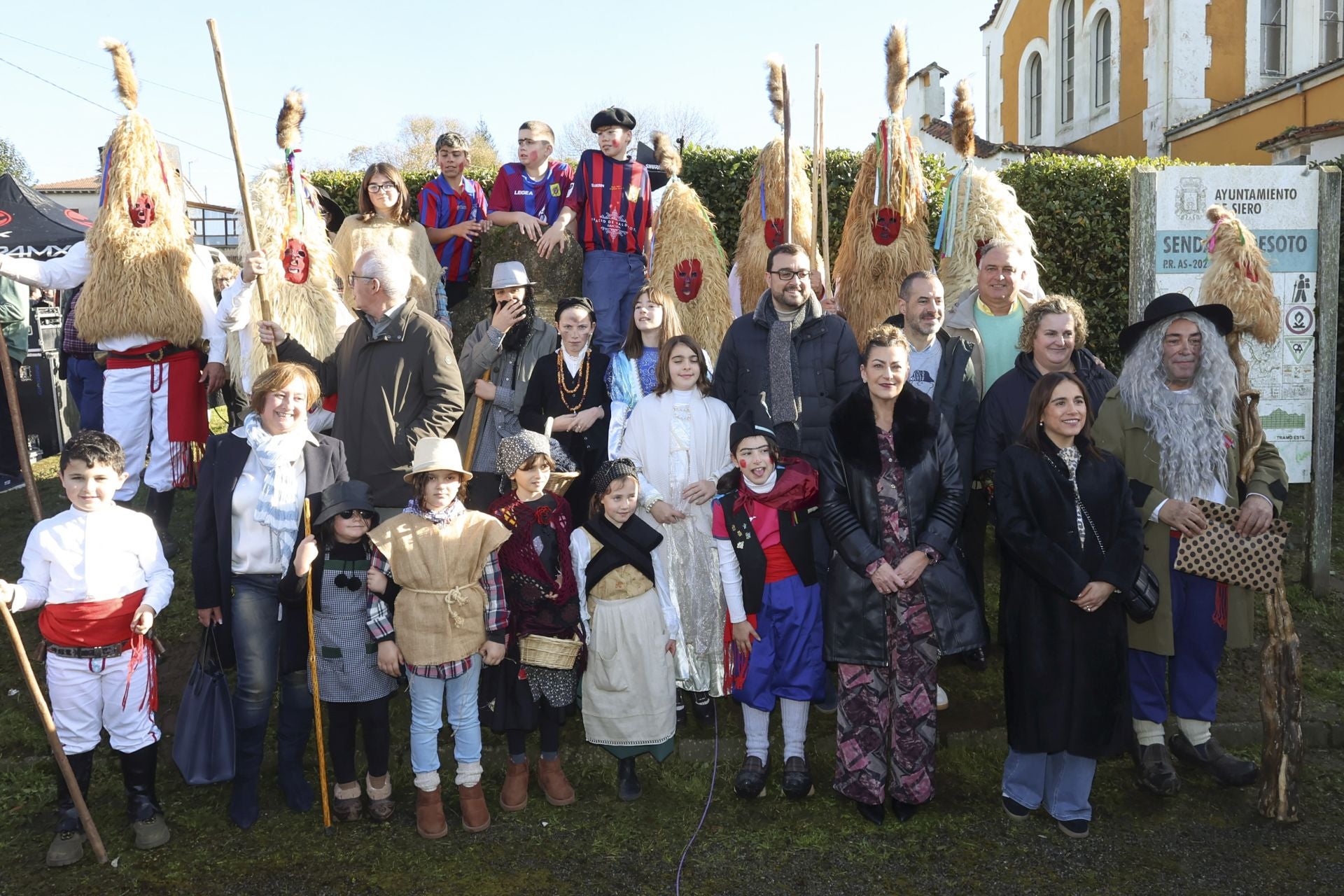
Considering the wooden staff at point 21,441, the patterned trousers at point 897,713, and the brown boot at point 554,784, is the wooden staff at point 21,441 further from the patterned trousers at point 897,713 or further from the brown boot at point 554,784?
the patterned trousers at point 897,713

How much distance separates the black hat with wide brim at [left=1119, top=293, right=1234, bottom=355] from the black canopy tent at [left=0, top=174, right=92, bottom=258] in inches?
408

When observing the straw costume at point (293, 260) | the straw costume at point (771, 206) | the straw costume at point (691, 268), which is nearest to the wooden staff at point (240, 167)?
the straw costume at point (293, 260)

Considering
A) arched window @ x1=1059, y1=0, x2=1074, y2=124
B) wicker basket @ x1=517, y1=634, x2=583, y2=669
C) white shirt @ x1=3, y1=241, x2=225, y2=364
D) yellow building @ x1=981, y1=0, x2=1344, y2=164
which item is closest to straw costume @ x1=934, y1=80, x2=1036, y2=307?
wicker basket @ x1=517, y1=634, x2=583, y2=669

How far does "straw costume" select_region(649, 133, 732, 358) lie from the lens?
18.8ft

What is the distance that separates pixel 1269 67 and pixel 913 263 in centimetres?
1656

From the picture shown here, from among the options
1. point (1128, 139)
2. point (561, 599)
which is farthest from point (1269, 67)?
point (561, 599)

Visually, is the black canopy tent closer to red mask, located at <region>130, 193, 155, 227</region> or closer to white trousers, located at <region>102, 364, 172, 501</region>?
red mask, located at <region>130, 193, 155, 227</region>

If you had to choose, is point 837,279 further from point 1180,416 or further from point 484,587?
point 484,587

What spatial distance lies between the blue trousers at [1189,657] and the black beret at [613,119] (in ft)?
12.7

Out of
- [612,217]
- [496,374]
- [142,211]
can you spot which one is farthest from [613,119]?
[142,211]

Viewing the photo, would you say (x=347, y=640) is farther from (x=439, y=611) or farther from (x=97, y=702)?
(x=97, y=702)

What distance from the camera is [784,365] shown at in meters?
4.54

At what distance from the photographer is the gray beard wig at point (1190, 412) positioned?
407 centimetres

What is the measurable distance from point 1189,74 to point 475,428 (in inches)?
697
